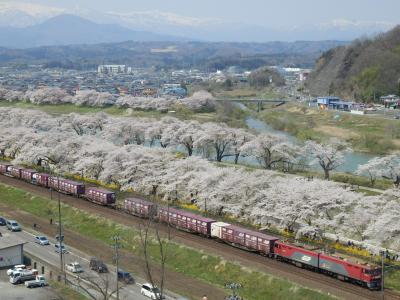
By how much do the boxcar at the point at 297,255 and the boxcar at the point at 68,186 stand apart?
19650mm

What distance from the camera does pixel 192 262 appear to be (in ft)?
98.8

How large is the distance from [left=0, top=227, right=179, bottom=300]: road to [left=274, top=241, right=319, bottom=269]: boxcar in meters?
5.98

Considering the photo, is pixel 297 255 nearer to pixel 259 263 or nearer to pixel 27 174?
pixel 259 263

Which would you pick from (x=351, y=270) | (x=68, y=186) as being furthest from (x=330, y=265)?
(x=68, y=186)

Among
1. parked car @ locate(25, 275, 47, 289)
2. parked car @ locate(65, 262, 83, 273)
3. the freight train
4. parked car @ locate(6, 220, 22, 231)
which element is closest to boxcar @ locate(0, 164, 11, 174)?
the freight train

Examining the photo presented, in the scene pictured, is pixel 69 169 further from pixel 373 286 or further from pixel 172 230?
pixel 373 286

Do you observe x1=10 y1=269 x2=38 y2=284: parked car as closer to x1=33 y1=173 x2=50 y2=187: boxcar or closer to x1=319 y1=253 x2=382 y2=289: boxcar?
x1=319 y1=253 x2=382 y2=289: boxcar

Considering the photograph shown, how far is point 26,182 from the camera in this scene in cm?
5184

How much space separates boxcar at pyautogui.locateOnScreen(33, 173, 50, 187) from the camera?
4876 cm

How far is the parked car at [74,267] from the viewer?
93.9 ft

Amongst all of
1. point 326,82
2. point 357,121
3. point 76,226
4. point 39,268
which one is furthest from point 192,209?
point 326,82

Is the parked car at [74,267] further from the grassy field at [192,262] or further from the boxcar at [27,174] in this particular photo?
the boxcar at [27,174]

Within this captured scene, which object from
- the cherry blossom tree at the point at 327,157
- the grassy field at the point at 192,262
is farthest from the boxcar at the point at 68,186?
the cherry blossom tree at the point at 327,157

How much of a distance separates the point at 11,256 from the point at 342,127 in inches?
2455
